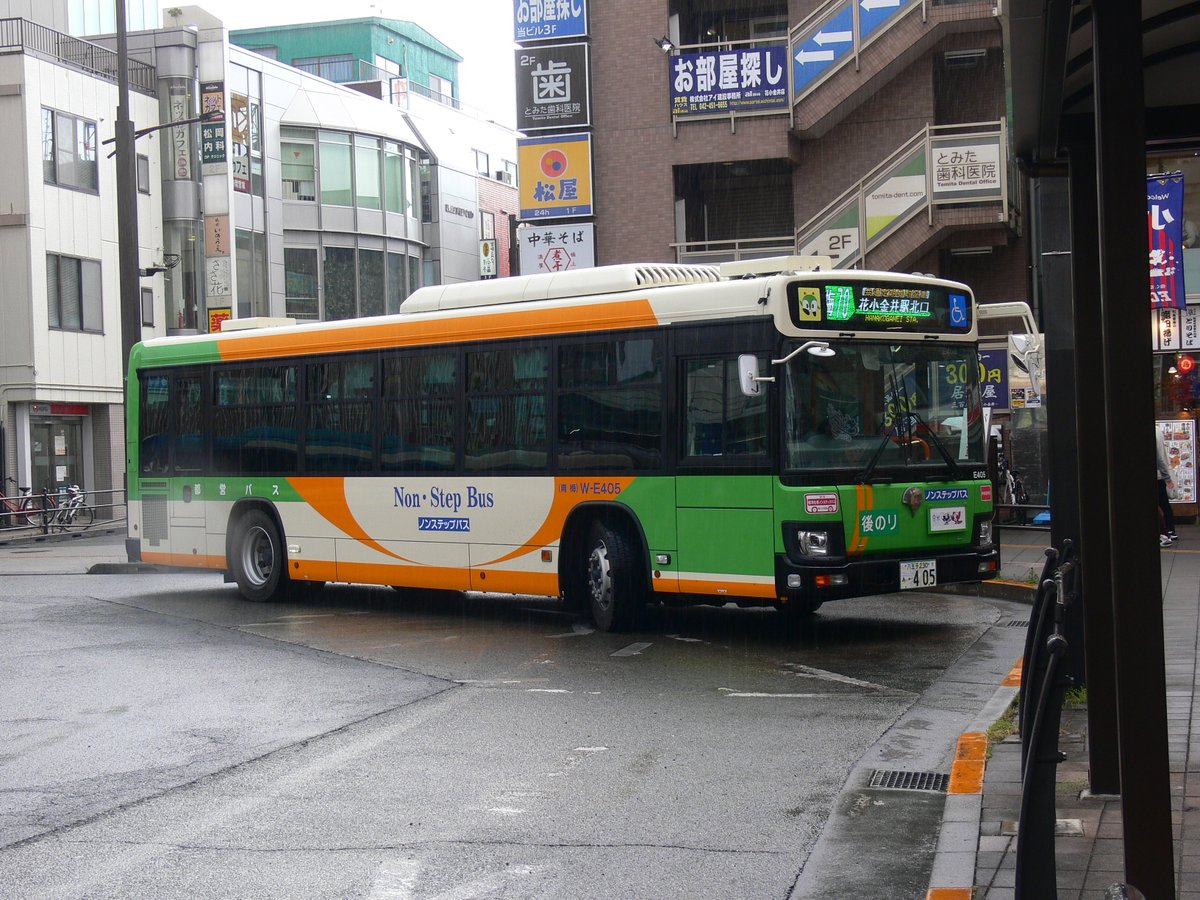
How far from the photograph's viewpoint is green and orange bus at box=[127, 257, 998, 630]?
11961 millimetres

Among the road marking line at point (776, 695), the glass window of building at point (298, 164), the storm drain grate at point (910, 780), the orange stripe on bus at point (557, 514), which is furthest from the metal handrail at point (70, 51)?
the storm drain grate at point (910, 780)

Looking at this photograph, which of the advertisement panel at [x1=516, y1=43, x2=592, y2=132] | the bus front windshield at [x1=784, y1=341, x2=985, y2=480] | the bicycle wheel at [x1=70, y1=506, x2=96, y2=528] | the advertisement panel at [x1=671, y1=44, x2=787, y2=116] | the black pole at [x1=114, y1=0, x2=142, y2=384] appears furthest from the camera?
the bicycle wheel at [x1=70, y1=506, x2=96, y2=528]

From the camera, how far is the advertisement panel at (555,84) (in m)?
29.1

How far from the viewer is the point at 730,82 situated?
27797 millimetres

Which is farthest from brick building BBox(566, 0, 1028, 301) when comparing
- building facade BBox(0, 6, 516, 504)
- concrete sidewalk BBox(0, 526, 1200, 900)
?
concrete sidewalk BBox(0, 526, 1200, 900)

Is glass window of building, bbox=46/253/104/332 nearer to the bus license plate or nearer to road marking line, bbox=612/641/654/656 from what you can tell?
road marking line, bbox=612/641/654/656

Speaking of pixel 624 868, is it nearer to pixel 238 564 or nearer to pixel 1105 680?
pixel 1105 680

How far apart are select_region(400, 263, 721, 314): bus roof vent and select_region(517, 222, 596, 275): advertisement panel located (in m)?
13.5

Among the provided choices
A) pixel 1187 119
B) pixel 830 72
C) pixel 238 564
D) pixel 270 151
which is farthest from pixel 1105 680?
pixel 270 151

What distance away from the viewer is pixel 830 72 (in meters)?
27.2

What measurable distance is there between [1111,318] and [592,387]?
9315mm

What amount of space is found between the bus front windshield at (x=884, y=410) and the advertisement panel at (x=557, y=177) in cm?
1707

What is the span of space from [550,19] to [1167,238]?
1333 centimetres

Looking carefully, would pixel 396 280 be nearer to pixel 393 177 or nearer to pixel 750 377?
pixel 393 177
